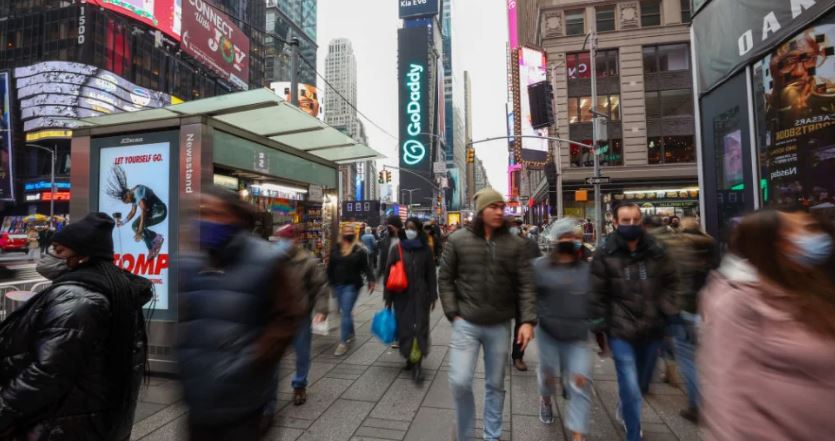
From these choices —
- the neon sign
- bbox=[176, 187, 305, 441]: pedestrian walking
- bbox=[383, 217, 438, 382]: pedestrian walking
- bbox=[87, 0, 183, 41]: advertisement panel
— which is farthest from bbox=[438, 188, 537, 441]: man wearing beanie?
the neon sign

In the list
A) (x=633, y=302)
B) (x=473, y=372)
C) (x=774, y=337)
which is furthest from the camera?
(x=633, y=302)

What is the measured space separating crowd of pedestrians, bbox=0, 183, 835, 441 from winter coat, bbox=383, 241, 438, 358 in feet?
5.77

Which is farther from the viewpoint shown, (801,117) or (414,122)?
(414,122)

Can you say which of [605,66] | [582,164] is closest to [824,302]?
[582,164]

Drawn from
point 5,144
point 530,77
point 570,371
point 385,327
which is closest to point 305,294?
point 570,371

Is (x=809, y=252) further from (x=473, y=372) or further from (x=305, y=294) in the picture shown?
(x=473, y=372)

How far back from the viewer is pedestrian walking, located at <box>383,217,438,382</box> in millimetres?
5426

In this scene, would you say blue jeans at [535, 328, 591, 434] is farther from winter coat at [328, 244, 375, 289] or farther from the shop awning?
the shop awning

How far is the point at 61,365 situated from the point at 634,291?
372 cm

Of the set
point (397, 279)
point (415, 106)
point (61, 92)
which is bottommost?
point (397, 279)

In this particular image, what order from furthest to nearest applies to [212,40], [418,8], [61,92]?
1. [418,8]
2. [61,92]
3. [212,40]

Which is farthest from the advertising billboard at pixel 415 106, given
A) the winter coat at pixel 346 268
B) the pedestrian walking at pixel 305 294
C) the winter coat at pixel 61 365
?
the winter coat at pixel 61 365

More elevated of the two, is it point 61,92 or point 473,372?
point 61,92

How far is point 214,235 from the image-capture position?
2029 mm
